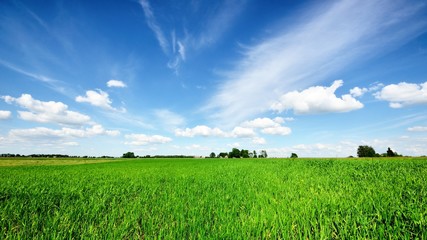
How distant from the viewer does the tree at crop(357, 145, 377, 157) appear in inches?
4087

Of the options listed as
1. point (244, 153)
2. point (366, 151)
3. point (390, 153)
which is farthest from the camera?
point (244, 153)

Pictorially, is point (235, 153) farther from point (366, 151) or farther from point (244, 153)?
point (366, 151)

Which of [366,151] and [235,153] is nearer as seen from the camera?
[366,151]

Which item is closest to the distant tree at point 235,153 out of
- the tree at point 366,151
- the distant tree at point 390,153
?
the tree at point 366,151

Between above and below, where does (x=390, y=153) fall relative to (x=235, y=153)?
below

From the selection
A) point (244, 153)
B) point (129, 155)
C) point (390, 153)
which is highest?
point (244, 153)

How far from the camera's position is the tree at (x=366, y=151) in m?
104

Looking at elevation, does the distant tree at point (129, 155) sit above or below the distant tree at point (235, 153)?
below

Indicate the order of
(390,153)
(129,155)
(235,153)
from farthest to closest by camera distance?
(235,153) → (129,155) → (390,153)

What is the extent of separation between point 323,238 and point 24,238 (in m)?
4.06

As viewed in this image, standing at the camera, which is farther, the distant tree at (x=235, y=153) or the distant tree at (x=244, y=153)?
the distant tree at (x=235, y=153)

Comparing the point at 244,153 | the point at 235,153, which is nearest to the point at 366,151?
the point at 244,153

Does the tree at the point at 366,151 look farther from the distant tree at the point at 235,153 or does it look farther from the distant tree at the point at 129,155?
the distant tree at the point at 129,155

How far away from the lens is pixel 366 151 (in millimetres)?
106062
